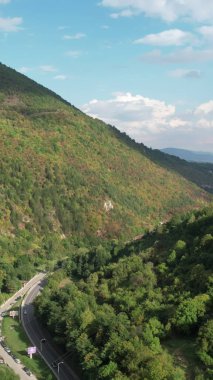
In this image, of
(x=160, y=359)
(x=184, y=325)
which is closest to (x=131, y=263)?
(x=184, y=325)

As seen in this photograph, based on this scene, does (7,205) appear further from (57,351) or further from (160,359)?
Result: (160,359)

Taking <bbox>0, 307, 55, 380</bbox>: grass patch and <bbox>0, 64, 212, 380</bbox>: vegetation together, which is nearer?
<bbox>0, 64, 212, 380</bbox>: vegetation

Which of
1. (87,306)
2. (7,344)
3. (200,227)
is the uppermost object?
(200,227)

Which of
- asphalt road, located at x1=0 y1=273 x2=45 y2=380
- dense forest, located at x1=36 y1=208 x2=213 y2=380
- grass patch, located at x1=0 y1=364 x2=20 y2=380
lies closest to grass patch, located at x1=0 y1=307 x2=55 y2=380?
asphalt road, located at x1=0 y1=273 x2=45 y2=380

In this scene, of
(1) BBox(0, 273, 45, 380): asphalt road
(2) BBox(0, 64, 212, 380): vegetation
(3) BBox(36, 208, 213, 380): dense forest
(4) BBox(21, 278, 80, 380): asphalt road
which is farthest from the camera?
(4) BBox(21, 278, 80, 380): asphalt road

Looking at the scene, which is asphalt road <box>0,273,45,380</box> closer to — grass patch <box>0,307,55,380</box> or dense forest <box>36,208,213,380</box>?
grass patch <box>0,307,55,380</box>

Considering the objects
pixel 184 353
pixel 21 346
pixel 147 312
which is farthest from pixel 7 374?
pixel 184 353
